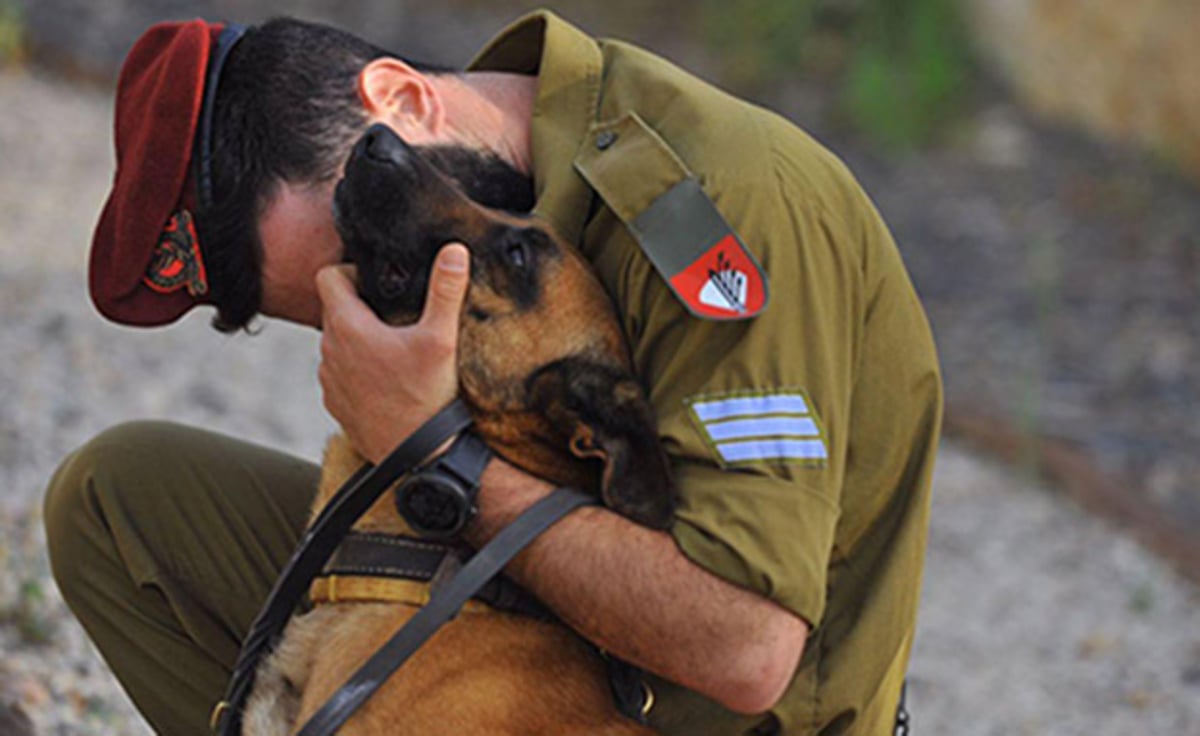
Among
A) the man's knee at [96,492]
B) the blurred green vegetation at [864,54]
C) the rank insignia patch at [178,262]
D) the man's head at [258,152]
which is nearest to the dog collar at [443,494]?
the man's head at [258,152]

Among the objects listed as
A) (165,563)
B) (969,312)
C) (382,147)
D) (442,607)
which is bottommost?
(969,312)

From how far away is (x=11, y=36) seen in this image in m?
7.88

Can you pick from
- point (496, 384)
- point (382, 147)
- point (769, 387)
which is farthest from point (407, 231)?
point (769, 387)

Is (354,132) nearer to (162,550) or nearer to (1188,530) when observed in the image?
(162,550)

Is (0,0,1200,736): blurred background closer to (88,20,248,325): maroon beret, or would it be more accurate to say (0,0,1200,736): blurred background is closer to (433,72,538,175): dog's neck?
(88,20,248,325): maroon beret

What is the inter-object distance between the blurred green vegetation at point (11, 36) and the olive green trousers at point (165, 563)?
581 cm

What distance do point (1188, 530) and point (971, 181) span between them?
322 centimetres

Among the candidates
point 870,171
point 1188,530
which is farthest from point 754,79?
point 1188,530

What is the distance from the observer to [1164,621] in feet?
14.9

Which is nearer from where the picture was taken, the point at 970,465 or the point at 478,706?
the point at 478,706

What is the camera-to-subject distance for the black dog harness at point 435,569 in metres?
2.02

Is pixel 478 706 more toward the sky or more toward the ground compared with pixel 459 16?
more toward the sky

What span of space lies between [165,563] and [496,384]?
91cm

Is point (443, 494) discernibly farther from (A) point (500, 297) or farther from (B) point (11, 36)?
(B) point (11, 36)
